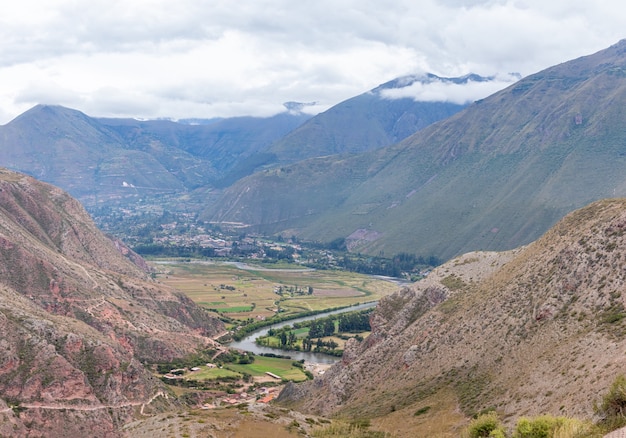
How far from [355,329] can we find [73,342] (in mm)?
102982

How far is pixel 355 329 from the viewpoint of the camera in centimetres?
17912

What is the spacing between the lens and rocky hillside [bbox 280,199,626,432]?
55469 millimetres

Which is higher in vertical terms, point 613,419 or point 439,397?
point 613,419

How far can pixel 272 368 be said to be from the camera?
14025 centimetres

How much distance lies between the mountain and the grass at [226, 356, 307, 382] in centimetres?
1380

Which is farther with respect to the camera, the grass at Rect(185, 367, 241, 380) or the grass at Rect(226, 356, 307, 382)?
the grass at Rect(226, 356, 307, 382)

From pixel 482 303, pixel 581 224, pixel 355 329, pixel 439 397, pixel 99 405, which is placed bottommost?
pixel 355 329

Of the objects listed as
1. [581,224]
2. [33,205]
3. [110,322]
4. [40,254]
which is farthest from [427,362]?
[33,205]

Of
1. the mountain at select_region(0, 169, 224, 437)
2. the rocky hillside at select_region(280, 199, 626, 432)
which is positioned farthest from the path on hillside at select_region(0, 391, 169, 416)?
the rocky hillside at select_region(280, 199, 626, 432)

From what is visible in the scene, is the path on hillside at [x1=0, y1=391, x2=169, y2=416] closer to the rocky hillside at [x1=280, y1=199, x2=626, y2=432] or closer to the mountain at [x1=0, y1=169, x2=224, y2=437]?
the mountain at [x1=0, y1=169, x2=224, y2=437]

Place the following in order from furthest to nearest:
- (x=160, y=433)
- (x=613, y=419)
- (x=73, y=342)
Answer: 1. (x=73, y=342)
2. (x=160, y=433)
3. (x=613, y=419)

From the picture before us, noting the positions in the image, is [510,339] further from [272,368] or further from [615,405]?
[272,368]

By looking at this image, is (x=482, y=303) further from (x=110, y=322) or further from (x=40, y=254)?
(x=40, y=254)

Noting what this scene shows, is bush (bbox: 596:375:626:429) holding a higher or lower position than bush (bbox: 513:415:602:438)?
higher
